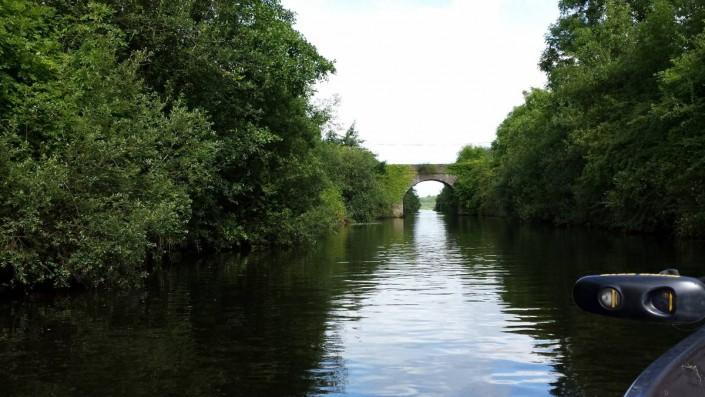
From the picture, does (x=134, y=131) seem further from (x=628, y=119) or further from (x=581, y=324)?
(x=628, y=119)

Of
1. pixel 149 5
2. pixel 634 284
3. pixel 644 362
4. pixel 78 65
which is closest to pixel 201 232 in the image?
pixel 149 5

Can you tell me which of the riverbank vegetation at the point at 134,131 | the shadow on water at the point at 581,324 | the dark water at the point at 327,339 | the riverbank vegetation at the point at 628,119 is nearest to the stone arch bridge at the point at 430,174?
the riverbank vegetation at the point at 628,119

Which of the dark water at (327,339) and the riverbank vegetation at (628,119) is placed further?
the riverbank vegetation at (628,119)

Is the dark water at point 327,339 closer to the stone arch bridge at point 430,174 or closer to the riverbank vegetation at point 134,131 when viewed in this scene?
the riverbank vegetation at point 134,131

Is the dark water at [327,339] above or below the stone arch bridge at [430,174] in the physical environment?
below

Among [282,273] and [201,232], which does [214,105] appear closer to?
[201,232]

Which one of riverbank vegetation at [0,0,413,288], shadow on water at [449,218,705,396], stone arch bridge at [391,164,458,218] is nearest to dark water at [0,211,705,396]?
shadow on water at [449,218,705,396]

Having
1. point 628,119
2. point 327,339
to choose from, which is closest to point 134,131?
point 327,339

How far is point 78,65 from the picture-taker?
16.0 m

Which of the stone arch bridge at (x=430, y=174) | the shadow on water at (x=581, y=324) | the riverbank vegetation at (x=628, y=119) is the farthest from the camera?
the stone arch bridge at (x=430, y=174)

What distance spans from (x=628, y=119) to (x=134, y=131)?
74.3ft

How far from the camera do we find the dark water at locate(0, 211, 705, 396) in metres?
7.43

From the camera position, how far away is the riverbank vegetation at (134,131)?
535 inches

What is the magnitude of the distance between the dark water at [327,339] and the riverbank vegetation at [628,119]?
9194mm
